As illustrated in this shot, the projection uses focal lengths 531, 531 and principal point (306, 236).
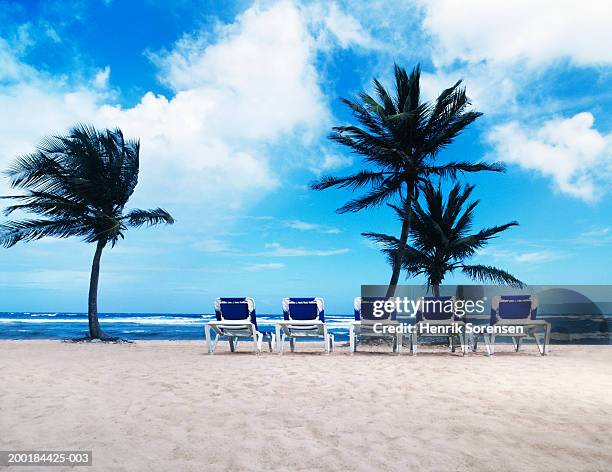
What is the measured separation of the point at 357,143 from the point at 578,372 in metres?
8.96

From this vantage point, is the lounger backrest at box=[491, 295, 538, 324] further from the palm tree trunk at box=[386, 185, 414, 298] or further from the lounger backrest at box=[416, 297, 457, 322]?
the palm tree trunk at box=[386, 185, 414, 298]

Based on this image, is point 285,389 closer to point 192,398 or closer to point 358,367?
point 192,398

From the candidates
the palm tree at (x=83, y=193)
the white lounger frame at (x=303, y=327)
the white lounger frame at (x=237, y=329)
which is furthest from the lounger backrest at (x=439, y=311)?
the palm tree at (x=83, y=193)

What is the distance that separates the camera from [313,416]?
14.6 ft

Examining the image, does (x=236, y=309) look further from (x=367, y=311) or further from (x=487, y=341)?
(x=487, y=341)

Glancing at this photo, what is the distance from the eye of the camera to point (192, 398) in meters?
5.23

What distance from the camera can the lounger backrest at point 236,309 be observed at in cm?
1028

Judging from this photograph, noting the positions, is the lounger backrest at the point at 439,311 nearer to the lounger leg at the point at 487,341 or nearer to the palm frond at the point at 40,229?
Result: the lounger leg at the point at 487,341

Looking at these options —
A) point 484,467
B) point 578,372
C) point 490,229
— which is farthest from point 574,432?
point 490,229

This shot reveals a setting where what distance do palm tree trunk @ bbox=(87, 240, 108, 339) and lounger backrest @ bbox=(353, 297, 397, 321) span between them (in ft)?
25.6

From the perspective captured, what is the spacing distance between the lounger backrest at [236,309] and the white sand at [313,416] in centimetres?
251

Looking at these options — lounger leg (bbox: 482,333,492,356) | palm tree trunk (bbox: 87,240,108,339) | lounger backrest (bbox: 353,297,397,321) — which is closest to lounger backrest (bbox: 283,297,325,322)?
lounger backrest (bbox: 353,297,397,321)

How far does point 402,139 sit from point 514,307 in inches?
244

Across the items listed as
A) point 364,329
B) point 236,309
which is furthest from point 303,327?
point 236,309
